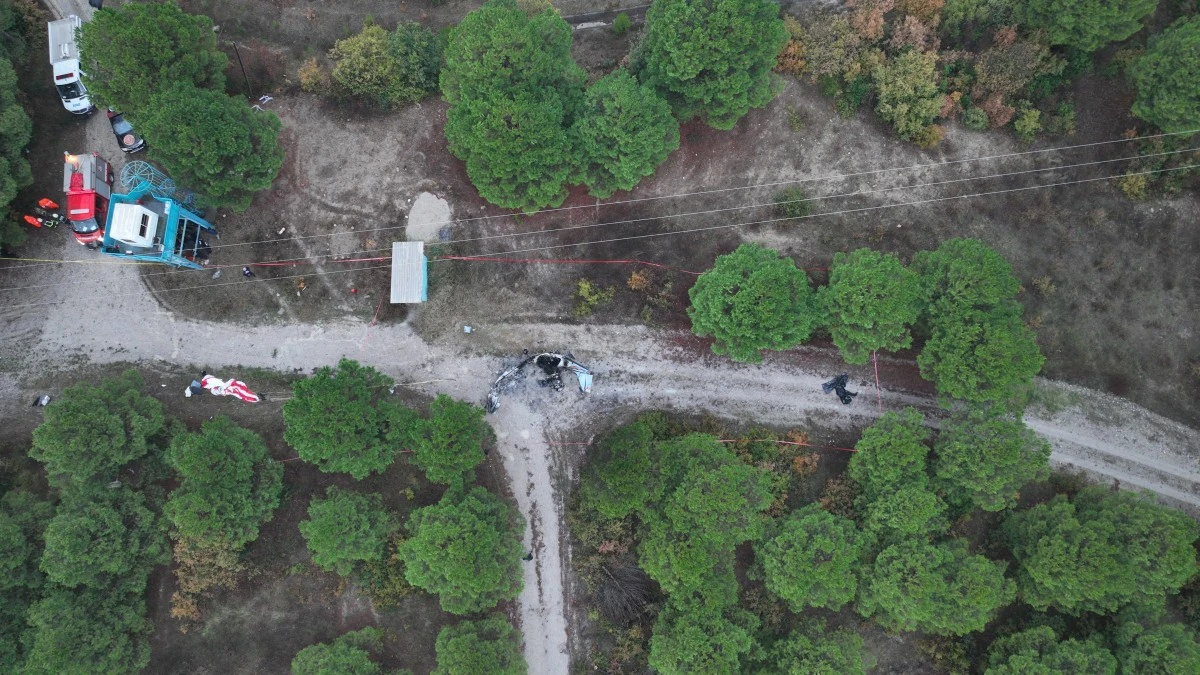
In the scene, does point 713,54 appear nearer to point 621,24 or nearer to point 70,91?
point 621,24

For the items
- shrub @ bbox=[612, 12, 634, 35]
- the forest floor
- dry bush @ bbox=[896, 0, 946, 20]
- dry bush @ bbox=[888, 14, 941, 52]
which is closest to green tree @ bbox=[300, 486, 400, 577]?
the forest floor

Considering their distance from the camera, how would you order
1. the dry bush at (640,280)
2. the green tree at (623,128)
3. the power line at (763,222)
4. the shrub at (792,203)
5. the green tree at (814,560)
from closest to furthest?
the green tree at (814,560) → the green tree at (623,128) → the dry bush at (640,280) → the power line at (763,222) → the shrub at (792,203)

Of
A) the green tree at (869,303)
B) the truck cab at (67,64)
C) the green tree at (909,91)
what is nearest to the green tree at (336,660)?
the green tree at (869,303)

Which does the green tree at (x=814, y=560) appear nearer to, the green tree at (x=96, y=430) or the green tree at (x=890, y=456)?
the green tree at (x=890, y=456)

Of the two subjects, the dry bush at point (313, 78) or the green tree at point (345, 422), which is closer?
the green tree at point (345, 422)

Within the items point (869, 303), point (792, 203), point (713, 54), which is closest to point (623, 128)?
point (713, 54)

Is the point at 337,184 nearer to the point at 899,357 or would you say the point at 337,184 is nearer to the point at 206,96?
the point at 206,96
